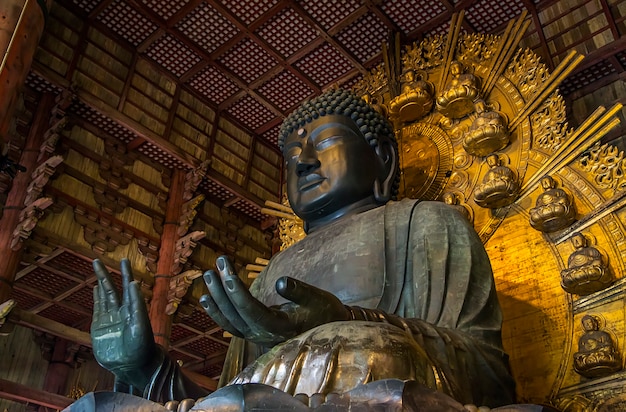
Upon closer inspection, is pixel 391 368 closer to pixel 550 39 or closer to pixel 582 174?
pixel 582 174

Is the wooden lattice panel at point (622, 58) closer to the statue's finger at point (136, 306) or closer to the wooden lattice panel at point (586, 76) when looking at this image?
the wooden lattice panel at point (586, 76)

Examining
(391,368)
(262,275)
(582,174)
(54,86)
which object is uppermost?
(54,86)

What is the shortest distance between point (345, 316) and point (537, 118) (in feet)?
6.19

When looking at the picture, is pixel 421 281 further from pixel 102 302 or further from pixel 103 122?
pixel 103 122

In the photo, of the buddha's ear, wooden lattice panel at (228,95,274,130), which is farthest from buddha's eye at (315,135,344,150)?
wooden lattice panel at (228,95,274,130)

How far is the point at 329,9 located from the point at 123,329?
5330mm

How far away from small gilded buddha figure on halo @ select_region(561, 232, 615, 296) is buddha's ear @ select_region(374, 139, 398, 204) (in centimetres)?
93

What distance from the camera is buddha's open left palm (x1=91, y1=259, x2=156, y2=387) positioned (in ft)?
6.90

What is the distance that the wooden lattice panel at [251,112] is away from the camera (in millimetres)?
8156

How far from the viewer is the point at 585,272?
267 cm

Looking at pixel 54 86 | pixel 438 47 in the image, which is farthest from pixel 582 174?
pixel 54 86

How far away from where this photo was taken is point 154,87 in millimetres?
7973

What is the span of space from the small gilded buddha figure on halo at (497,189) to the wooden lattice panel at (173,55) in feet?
16.8

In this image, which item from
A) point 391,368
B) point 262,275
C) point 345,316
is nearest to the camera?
point 391,368
